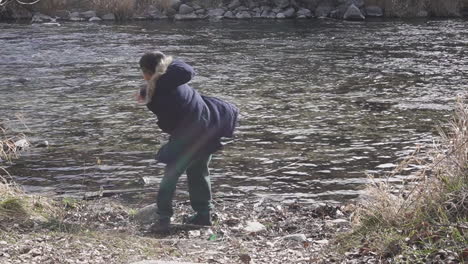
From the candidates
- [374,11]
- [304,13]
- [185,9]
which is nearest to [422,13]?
[374,11]

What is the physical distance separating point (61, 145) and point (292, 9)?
2059 cm

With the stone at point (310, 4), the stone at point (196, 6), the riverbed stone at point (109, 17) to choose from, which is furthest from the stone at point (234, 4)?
the riverbed stone at point (109, 17)

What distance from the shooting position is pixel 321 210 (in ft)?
24.3

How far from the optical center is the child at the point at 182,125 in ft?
20.1

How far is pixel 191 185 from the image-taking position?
6.78 metres

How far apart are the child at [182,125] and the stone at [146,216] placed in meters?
0.16

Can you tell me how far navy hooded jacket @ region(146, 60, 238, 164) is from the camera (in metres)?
6.16

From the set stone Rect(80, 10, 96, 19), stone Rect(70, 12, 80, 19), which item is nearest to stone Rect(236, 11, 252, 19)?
stone Rect(80, 10, 96, 19)

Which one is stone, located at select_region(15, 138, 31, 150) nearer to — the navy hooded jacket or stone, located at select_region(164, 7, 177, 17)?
the navy hooded jacket

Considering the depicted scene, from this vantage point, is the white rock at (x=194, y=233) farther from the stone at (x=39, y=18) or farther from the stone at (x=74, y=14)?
the stone at (x=74, y=14)

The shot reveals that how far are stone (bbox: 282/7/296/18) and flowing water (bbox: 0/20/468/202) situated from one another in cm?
389

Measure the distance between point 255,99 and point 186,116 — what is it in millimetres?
7590

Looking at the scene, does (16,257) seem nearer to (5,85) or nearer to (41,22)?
(5,85)

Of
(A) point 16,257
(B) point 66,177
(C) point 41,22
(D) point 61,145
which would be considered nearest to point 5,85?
(D) point 61,145
